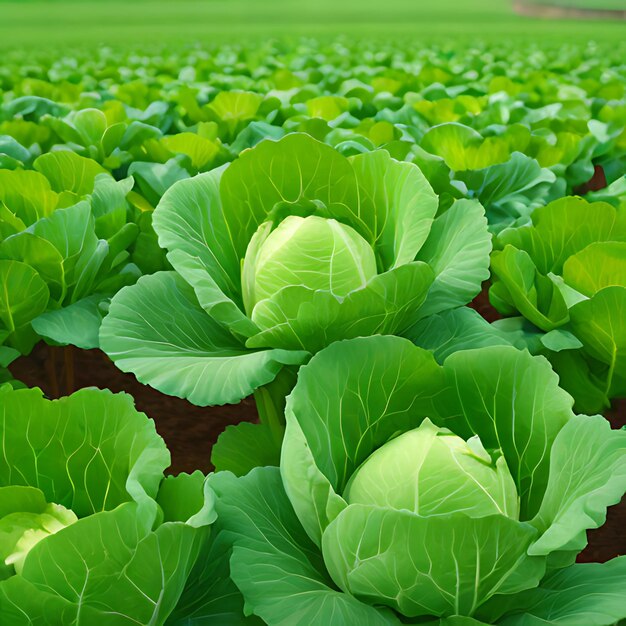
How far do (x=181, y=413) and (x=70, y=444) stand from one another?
A: 1.78m

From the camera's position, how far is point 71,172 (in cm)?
229

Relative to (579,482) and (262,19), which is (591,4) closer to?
(262,19)

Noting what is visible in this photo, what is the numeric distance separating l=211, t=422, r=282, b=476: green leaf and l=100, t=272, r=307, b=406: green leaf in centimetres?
15

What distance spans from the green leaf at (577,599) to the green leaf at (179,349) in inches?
21.3

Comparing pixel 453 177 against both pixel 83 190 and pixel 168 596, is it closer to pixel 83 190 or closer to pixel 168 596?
pixel 83 190

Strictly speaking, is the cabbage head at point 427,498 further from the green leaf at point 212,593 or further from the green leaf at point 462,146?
the green leaf at point 462,146

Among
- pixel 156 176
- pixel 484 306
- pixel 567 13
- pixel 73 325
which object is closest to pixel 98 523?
pixel 73 325

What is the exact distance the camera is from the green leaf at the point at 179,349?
54.2 inches

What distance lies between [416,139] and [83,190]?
1.32 meters

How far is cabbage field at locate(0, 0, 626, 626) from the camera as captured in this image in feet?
3.36

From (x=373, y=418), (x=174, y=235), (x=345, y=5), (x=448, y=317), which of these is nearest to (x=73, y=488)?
(x=373, y=418)

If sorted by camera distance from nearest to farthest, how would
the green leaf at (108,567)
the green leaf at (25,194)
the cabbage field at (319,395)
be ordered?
the green leaf at (108,567) → the cabbage field at (319,395) → the green leaf at (25,194)

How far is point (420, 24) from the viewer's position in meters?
26.7

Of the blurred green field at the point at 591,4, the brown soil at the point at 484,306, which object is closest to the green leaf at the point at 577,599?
the brown soil at the point at 484,306
